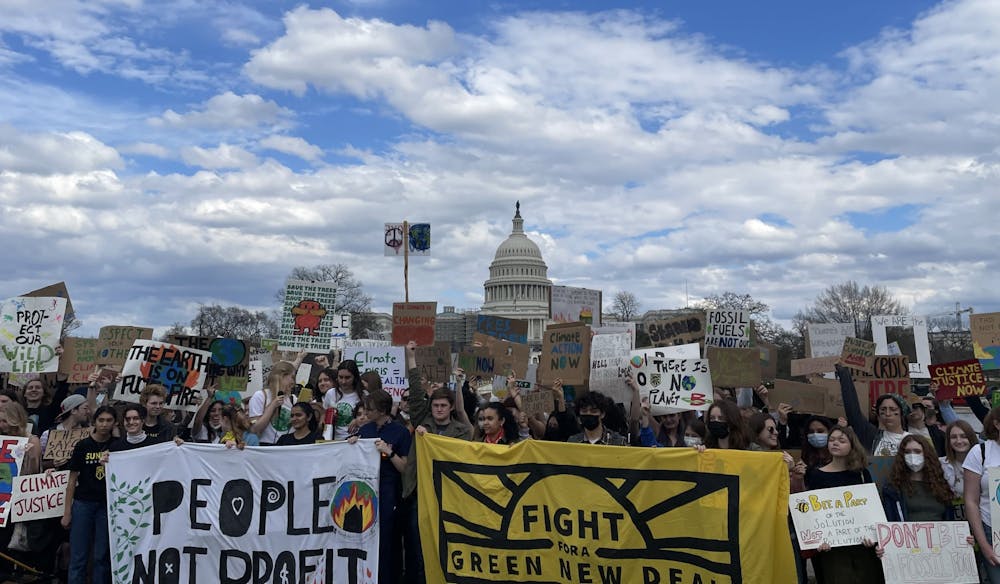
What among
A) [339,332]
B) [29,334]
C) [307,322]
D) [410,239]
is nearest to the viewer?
[29,334]

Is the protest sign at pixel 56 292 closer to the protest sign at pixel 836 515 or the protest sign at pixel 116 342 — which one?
the protest sign at pixel 116 342

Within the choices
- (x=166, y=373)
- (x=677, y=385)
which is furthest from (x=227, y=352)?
(x=677, y=385)

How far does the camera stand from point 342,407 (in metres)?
7.77

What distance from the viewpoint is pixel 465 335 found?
123125mm

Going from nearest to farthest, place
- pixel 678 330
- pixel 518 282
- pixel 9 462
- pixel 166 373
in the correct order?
pixel 9 462 → pixel 166 373 → pixel 678 330 → pixel 518 282

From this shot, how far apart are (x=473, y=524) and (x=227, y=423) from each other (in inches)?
99.4

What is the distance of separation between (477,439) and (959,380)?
5614 mm

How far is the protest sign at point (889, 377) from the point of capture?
9.16m

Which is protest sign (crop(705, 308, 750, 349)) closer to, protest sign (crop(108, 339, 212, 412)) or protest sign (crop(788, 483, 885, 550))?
protest sign (crop(788, 483, 885, 550))

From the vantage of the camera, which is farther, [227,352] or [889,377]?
[889,377]

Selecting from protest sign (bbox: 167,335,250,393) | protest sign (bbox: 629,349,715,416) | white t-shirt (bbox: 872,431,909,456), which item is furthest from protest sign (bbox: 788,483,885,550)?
protest sign (bbox: 167,335,250,393)

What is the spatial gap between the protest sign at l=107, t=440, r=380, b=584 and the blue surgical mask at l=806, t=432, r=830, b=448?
3.33m

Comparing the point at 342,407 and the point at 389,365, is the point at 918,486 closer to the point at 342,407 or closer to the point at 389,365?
the point at 342,407

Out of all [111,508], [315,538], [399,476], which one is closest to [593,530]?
[399,476]
